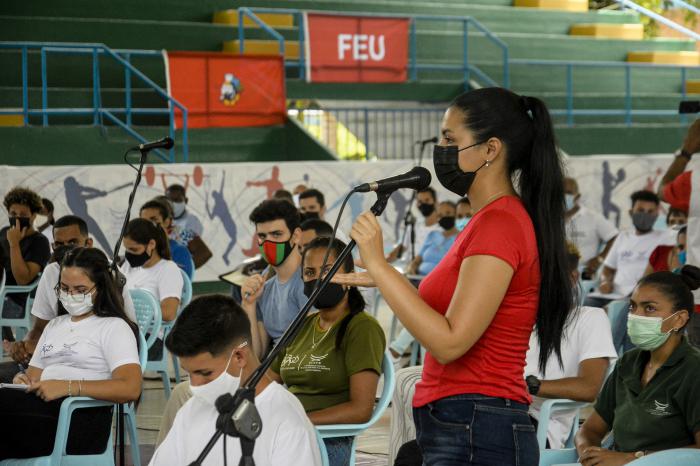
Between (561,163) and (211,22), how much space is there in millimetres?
15870

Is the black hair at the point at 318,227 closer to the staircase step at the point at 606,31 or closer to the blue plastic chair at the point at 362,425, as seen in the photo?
the blue plastic chair at the point at 362,425

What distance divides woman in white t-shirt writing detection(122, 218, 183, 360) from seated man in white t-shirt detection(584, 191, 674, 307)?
3325mm

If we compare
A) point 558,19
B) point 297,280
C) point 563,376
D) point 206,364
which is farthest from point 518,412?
point 558,19

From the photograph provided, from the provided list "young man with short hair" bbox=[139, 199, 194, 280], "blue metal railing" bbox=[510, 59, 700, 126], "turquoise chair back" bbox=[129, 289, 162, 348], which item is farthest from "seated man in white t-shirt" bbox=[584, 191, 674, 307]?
"blue metal railing" bbox=[510, 59, 700, 126]

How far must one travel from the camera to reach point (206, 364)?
297 centimetres

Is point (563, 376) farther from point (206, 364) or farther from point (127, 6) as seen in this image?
point (127, 6)

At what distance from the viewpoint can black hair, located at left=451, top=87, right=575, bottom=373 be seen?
2.74 metres

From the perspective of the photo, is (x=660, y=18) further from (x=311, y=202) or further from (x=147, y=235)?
(x=147, y=235)

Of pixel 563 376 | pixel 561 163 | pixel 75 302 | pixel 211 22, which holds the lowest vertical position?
pixel 563 376

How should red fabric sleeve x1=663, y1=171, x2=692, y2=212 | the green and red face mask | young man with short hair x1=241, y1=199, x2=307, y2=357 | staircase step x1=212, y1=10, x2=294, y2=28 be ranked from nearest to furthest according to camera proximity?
young man with short hair x1=241, y1=199, x2=307, y2=357, red fabric sleeve x1=663, y1=171, x2=692, y2=212, the green and red face mask, staircase step x1=212, y1=10, x2=294, y2=28

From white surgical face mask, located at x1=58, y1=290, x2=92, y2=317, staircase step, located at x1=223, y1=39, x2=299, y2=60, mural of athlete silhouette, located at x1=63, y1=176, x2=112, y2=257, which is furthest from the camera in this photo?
staircase step, located at x1=223, y1=39, x2=299, y2=60

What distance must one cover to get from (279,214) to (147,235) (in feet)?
6.44

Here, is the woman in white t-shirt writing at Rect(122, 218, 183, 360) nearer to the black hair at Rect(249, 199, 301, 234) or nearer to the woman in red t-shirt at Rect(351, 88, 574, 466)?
the black hair at Rect(249, 199, 301, 234)

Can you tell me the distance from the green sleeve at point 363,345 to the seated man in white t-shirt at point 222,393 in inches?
49.0
